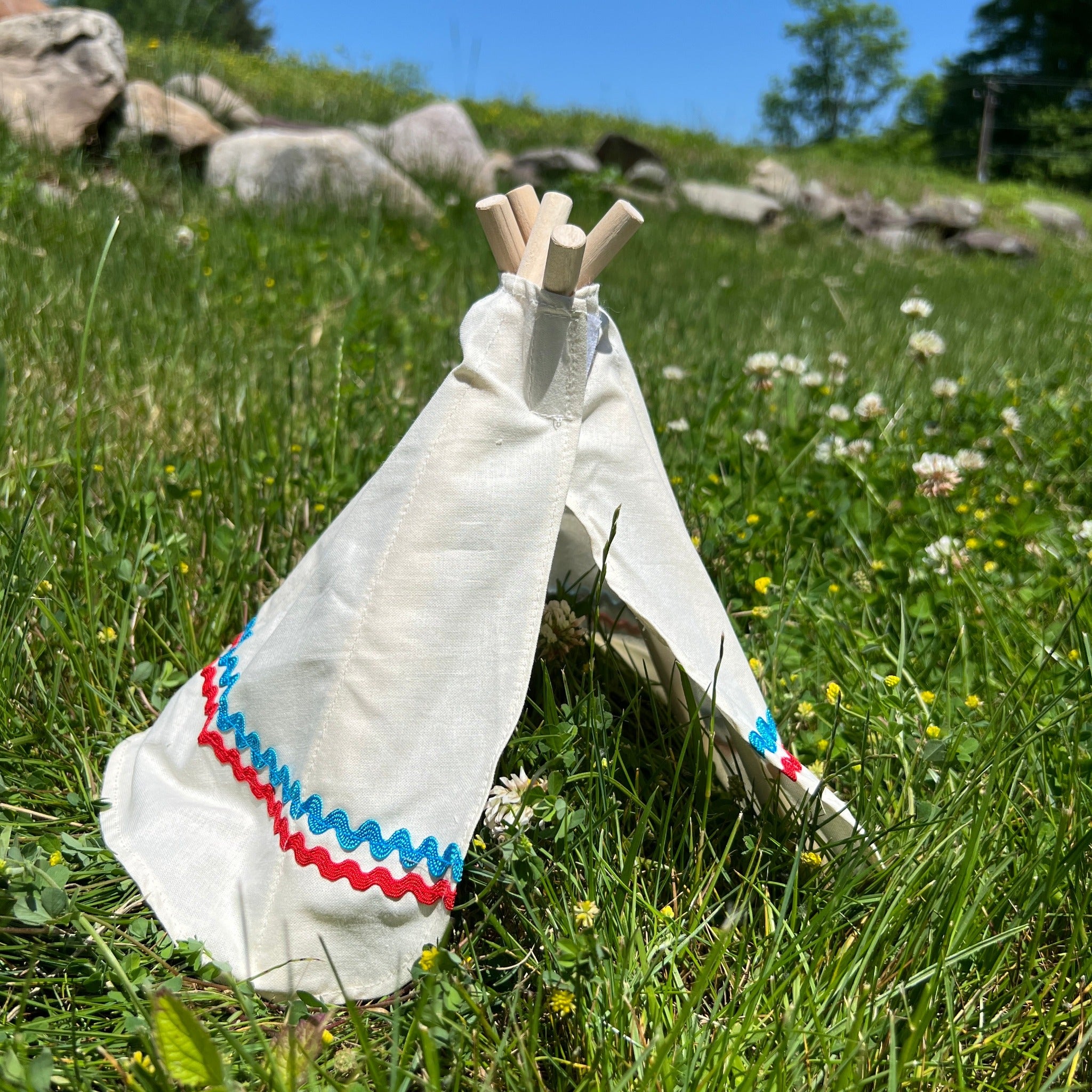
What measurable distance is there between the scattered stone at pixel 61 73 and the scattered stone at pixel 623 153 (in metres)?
7.19

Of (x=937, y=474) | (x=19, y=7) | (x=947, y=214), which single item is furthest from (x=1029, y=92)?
(x=937, y=474)

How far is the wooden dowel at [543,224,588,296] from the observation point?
130 centimetres

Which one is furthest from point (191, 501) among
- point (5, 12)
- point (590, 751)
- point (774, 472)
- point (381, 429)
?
point (5, 12)

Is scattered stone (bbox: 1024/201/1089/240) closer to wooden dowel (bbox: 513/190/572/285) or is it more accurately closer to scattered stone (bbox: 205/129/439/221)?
scattered stone (bbox: 205/129/439/221)

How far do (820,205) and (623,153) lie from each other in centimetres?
319

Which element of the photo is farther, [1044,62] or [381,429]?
[1044,62]

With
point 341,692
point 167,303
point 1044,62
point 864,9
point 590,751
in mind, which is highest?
point 864,9

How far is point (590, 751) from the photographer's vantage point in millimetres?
1524

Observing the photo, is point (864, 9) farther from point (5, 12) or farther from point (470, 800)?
point (470, 800)

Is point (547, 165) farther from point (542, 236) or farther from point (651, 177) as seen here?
point (542, 236)

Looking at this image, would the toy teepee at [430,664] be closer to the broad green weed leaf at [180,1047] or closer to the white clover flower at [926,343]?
the broad green weed leaf at [180,1047]

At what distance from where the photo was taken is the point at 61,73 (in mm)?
6449

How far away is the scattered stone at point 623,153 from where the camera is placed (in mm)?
12461

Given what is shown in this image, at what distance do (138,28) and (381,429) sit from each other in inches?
432
